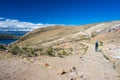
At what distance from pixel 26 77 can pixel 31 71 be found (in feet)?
4.55

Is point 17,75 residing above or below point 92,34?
below

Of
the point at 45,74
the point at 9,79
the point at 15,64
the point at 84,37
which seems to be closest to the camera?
the point at 9,79

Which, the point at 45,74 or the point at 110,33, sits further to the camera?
the point at 110,33

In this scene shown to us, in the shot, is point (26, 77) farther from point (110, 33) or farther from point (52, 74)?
point (110, 33)

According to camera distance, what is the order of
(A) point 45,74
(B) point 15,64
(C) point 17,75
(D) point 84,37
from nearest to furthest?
(C) point 17,75
(A) point 45,74
(B) point 15,64
(D) point 84,37

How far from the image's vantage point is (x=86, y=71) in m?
15.3

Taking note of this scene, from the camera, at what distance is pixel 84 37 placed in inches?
2100

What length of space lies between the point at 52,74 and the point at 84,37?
132ft

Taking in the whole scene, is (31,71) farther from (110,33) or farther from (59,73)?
(110,33)

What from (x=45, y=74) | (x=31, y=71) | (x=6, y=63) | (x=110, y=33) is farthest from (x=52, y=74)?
(x=110, y=33)

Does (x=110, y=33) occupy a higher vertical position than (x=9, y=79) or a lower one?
higher

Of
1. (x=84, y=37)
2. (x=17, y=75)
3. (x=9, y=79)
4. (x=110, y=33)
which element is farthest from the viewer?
(x=84, y=37)

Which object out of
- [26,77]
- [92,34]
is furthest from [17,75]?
[92,34]

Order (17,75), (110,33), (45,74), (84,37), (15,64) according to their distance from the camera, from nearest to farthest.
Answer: (17,75) → (45,74) → (15,64) → (110,33) → (84,37)
